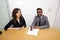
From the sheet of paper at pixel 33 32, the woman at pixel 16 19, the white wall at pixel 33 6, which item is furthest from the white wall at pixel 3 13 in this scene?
the sheet of paper at pixel 33 32

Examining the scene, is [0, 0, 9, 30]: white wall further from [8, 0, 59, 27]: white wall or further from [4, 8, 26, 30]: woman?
[4, 8, 26, 30]: woman

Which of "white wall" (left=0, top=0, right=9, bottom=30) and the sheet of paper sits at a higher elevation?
"white wall" (left=0, top=0, right=9, bottom=30)

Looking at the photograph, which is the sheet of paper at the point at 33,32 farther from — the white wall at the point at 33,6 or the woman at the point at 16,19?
the white wall at the point at 33,6

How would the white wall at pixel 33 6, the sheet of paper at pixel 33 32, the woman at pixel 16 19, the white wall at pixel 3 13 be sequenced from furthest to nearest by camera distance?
the white wall at pixel 33 6 → the white wall at pixel 3 13 → the woman at pixel 16 19 → the sheet of paper at pixel 33 32

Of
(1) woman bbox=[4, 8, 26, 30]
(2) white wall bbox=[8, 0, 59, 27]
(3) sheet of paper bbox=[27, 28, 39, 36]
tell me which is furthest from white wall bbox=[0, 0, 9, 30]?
(3) sheet of paper bbox=[27, 28, 39, 36]

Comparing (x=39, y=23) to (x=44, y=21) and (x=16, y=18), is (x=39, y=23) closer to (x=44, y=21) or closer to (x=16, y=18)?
(x=44, y=21)

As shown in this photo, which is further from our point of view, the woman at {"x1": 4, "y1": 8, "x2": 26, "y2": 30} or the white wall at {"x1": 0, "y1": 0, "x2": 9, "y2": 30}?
the white wall at {"x1": 0, "y1": 0, "x2": 9, "y2": 30}

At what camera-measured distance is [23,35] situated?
223cm

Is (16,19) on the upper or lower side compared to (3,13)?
lower

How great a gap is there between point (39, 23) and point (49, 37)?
77cm

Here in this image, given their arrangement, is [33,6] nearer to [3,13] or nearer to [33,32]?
[3,13]

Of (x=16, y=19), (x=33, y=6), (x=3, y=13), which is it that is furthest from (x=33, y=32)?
(x=3, y=13)

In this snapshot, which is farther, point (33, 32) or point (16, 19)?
point (16, 19)

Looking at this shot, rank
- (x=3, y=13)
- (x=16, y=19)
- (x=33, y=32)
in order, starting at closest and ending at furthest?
(x=33, y=32), (x=16, y=19), (x=3, y=13)
